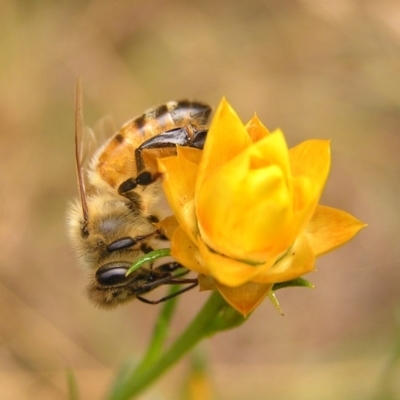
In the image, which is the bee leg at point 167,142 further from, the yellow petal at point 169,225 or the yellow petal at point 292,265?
the yellow petal at point 292,265

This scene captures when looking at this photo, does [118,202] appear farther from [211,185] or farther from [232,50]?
[232,50]

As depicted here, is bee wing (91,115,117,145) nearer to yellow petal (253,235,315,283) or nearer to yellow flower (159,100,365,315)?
yellow flower (159,100,365,315)

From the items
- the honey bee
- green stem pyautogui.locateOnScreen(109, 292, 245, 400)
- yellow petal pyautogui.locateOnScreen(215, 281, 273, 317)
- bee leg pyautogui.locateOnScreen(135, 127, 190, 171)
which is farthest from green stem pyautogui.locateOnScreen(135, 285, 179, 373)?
yellow petal pyautogui.locateOnScreen(215, 281, 273, 317)

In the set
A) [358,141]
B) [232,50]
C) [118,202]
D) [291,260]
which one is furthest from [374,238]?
[291,260]

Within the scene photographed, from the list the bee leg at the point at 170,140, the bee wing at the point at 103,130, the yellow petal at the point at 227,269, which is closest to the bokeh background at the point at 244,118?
the bee wing at the point at 103,130

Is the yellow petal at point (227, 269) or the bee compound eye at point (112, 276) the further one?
the bee compound eye at point (112, 276)
